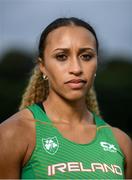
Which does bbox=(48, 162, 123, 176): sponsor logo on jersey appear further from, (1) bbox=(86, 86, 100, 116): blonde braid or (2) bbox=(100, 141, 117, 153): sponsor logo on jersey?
(1) bbox=(86, 86, 100, 116): blonde braid

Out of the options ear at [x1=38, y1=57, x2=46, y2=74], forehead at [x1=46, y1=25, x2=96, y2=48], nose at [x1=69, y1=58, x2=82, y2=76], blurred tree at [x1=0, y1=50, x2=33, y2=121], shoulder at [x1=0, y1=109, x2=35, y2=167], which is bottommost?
blurred tree at [x1=0, y1=50, x2=33, y2=121]

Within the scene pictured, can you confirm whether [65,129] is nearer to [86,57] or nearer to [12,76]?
[86,57]

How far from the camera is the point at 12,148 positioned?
11.3ft

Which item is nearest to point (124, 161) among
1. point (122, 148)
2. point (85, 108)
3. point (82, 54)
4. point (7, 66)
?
point (122, 148)

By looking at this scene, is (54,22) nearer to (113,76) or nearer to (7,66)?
(113,76)

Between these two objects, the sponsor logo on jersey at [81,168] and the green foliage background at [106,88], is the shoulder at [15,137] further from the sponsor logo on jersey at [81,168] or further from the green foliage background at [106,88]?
the green foliage background at [106,88]

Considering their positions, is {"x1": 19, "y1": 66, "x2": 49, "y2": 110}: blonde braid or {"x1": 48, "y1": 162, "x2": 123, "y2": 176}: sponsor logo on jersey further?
{"x1": 19, "y1": 66, "x2": 49, "y2": 110}: blonde braid

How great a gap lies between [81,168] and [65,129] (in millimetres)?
277

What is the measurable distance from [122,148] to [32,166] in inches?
23.5

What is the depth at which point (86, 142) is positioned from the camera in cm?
365

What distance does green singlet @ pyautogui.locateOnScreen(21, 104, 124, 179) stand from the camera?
11.3 ft

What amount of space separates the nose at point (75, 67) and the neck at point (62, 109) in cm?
23

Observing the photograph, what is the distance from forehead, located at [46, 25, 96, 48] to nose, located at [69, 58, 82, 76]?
0.10m

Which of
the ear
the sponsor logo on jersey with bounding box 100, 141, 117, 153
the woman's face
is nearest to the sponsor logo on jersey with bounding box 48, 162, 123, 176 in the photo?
the sponsor logo on jersey with bounding box 100, 141, 117, 153
